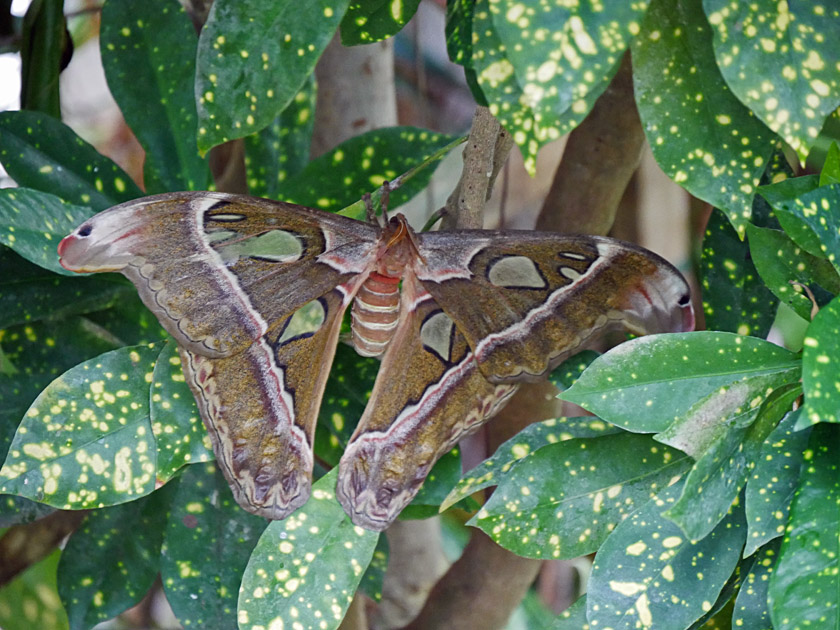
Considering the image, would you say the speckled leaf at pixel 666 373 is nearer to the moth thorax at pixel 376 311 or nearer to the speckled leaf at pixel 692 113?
the speckled leaf at pixel 692 113

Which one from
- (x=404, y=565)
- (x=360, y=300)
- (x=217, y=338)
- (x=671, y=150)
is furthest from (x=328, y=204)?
(x=404, y=565)

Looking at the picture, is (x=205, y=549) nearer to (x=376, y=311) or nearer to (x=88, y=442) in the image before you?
(x=88, y=442)

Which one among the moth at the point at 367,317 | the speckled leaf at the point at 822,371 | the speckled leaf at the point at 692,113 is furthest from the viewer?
the moth at the point at 367,317

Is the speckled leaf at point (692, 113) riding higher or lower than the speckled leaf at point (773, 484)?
higher

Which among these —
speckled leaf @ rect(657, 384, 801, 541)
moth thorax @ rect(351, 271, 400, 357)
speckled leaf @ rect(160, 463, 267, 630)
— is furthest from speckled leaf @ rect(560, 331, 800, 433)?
speckled leaf @ rect(160, 463, 267, 630)

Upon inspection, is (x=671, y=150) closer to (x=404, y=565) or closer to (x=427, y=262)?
(x=427, y=262)

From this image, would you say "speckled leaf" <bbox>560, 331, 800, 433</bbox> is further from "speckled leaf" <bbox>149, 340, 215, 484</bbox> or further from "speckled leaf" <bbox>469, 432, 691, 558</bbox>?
"speckled leaf" <bbox>149, 340, 215, 484</bbox>

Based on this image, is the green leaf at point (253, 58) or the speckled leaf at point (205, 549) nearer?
the green leaf at point (253, 58)

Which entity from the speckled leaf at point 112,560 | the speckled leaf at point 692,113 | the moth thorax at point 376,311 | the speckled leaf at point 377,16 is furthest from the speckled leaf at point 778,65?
the speckled leaf at point 112,560
